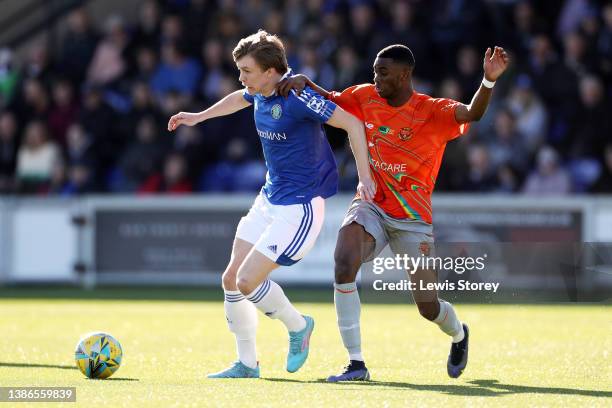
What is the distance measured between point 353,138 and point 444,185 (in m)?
9.56

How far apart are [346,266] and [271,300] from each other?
0.64 metres

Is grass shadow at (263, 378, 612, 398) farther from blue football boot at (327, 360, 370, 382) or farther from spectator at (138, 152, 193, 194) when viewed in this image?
spectator at (138, 152, 193, 194)

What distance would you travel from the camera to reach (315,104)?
8.38m

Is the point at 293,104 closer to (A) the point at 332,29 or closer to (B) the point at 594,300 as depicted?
(B) the point at 594,300

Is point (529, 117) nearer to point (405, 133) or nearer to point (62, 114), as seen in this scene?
point (62, 114)

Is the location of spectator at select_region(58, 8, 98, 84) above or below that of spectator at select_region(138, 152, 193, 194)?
above

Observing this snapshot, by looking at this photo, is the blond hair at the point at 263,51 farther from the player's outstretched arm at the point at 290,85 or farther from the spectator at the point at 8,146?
the spectator at the point at 8,146

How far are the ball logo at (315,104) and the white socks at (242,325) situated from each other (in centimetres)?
140

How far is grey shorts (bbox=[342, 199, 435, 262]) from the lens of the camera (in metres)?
8.56

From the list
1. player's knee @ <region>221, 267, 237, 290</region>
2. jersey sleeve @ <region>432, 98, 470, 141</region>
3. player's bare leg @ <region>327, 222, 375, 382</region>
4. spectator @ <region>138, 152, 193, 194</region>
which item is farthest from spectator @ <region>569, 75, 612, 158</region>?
player's knee @ <region>221, 267, 237, 290</region>

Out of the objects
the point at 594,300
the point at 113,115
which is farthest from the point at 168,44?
the point at 594,300

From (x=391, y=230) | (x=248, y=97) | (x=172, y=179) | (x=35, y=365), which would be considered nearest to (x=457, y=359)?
(x=391, y=230)

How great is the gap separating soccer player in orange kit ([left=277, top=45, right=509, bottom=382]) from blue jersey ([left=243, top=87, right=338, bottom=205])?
0.46 feet

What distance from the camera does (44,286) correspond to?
734 inches
